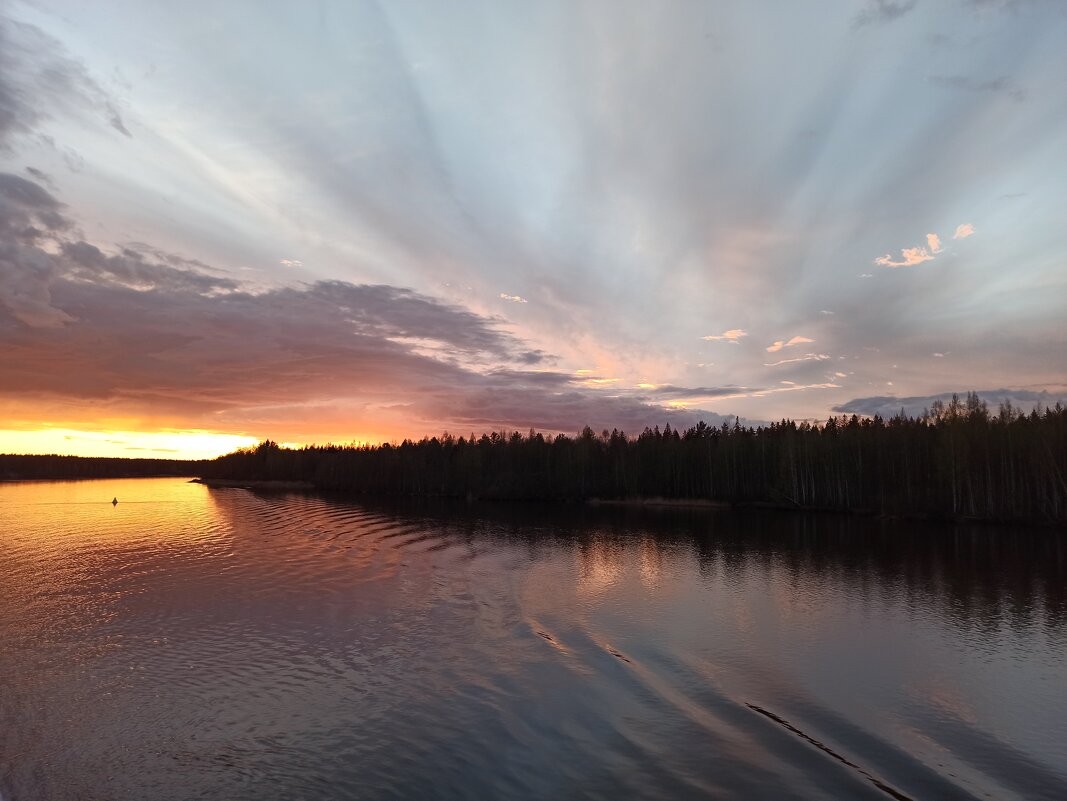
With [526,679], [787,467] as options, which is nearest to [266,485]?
[787,467]

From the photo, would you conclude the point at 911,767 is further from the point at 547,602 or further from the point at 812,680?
the point at 547,602

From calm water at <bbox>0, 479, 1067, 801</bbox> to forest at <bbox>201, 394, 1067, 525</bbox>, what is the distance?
36.6 m

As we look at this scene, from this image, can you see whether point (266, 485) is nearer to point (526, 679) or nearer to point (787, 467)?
point (787, 467)

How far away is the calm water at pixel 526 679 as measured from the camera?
12914 mm

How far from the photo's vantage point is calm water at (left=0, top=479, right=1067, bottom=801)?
12.9 metres

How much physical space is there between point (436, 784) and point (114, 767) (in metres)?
7.55

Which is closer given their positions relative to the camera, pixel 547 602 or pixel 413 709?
pixel 413 709

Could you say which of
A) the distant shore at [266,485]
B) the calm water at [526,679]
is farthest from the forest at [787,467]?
the calm water at [526,679]

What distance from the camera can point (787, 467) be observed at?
330ft

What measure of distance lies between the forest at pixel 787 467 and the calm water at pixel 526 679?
120 feet

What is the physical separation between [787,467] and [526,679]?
92780 millimetres

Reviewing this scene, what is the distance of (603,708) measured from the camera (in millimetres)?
16578

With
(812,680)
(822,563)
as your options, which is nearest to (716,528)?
(822,563)

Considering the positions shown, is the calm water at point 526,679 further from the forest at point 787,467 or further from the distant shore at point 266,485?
the distant shore at point 266,485
